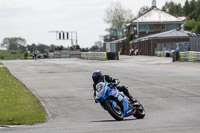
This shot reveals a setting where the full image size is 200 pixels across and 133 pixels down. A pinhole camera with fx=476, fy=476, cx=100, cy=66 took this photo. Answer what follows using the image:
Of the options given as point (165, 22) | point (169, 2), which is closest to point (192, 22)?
point (165, 22)

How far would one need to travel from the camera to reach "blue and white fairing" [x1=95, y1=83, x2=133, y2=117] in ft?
36.5

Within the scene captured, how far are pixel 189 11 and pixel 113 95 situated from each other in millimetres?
153991

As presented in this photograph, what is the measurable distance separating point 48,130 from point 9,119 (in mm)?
2642

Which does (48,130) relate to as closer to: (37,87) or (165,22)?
(37,87)

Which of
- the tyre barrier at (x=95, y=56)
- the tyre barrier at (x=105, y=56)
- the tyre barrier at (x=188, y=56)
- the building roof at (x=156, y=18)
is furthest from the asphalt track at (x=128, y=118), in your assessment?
the building roof at (x=156, y=18)

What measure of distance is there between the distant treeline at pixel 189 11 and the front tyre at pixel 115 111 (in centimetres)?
11262

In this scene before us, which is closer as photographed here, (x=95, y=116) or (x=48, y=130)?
(x=48, y=130)

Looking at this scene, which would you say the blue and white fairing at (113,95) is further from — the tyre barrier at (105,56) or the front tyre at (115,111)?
the tyre barrier at (105,56)

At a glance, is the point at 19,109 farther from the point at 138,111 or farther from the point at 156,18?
the point at 156,18

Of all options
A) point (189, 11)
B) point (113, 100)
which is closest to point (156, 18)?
point (189, 11)

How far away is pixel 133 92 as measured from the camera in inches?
747

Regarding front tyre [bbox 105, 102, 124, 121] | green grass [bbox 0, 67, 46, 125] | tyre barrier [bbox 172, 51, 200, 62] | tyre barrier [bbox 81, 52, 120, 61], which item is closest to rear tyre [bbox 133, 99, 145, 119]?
front tyre [bbox 105, 102, 124, 121]

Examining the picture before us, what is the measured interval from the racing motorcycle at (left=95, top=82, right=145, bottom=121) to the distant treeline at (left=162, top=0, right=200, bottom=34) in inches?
4426

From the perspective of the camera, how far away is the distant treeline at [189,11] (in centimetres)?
13338
